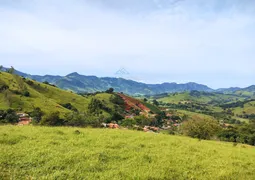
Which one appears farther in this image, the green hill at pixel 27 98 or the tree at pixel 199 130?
the green hill at pixel 27 98

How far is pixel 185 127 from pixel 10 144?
5001 centimetres

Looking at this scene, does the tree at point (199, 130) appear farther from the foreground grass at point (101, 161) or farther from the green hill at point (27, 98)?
the green hill at point (27, 98)

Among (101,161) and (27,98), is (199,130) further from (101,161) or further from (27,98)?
(27,98)

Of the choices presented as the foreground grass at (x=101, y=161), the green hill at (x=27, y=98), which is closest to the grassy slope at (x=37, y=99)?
the green hill at (x=27, y=98)

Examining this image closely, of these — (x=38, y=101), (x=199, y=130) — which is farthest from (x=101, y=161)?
(x=38, y=101)

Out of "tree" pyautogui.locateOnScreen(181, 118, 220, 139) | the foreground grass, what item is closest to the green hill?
"tree" pyautogui.locateOnScreen(181, 118, 220, 139)

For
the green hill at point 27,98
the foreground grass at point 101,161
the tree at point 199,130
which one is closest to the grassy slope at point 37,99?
the green hill at point 27,98

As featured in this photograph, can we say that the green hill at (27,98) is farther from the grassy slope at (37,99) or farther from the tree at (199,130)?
the tree at (199,130)

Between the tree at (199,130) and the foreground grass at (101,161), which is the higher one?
the foreground grass at (101,161)

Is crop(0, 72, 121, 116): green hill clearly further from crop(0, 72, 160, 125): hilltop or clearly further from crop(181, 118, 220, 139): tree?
crop(181, 118, 220, 139): tree

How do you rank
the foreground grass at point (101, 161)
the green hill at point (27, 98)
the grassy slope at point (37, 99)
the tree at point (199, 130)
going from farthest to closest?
the grassy slope at point (37, 99) → the green hill at point (27, 98) → the tree at point (199, 130) → the foreground grass at point (101, 161)

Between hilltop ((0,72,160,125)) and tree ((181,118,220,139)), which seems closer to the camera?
tree ((181,118,220,139))

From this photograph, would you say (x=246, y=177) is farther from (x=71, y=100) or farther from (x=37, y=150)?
(x=71, y=100)

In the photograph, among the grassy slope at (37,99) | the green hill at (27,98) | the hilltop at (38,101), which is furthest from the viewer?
the grassy slope at (37,99)
